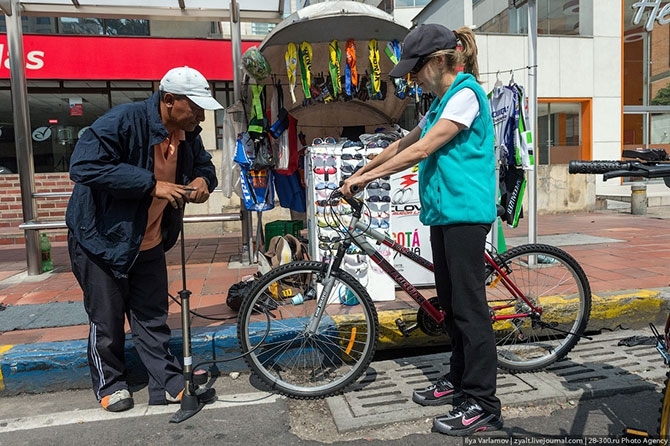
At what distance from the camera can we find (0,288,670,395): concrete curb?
3303 millimetres

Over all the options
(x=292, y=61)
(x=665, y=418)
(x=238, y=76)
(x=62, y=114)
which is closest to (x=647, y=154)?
(x=665, y=418)

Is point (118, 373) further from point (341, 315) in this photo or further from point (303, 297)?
point (341, 315)

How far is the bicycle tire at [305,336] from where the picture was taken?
3096 mm

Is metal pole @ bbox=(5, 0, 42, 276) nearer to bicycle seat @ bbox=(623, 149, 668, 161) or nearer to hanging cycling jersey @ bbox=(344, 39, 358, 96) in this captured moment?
hanging cycling jersey @ bbox=(344, 39, 358, 96)

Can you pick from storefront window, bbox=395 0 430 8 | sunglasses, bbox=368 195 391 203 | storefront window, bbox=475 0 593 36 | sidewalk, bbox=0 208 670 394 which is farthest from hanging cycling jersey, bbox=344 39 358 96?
storefront window, bbox=395 0 430 8

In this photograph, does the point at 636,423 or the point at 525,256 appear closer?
the point at 636,423

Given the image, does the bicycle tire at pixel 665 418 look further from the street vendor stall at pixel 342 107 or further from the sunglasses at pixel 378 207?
the sunglasses at pixel 378 207

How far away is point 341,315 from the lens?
3727 mm

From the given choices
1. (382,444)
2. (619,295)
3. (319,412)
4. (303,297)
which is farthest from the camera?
(619,295)

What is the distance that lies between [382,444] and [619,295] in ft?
9.04

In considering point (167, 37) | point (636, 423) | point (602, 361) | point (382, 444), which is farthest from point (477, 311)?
point (167, 37)

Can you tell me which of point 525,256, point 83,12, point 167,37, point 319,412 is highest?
point 167,37

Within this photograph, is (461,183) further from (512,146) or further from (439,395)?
(512,146)

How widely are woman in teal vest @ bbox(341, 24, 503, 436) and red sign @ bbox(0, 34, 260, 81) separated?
26.1 ft
